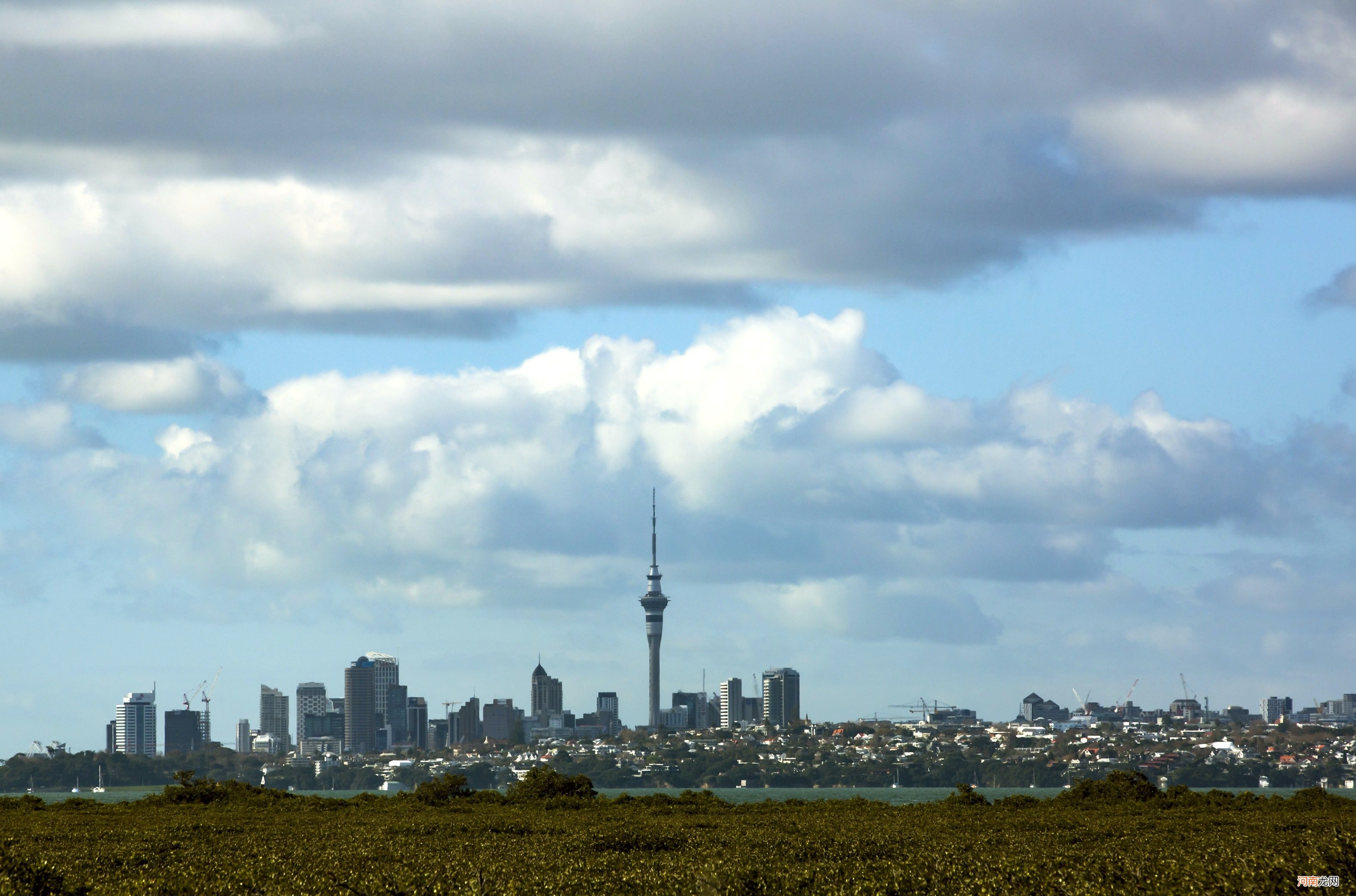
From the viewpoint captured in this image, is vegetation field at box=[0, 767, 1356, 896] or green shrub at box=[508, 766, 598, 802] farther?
green shrub at box=[508, 766, 598, 802]

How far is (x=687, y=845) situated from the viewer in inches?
3282

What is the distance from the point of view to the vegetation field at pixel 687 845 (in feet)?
196

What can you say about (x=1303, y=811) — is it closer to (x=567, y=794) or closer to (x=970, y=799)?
(x=970, y=799)

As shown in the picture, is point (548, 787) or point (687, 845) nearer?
point (687, 845)

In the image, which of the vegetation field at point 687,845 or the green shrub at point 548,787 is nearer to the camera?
the vegetation field at point 687,845

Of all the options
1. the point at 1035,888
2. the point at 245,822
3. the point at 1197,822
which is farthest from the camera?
the point at 245,822

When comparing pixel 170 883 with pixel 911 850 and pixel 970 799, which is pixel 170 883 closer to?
pixel 911 850

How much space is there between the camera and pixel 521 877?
6391 centimetres

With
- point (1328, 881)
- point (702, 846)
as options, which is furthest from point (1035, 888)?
point (702, 846)

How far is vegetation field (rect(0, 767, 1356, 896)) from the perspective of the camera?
59812 mm

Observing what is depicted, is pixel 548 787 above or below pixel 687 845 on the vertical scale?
below

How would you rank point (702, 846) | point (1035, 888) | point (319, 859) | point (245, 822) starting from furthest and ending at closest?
point (245, 822), point (702, 846), point (319, 859), point (1035, 888)

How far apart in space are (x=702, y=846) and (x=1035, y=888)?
26.3 m

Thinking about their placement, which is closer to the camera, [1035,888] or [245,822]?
[1035,888]
